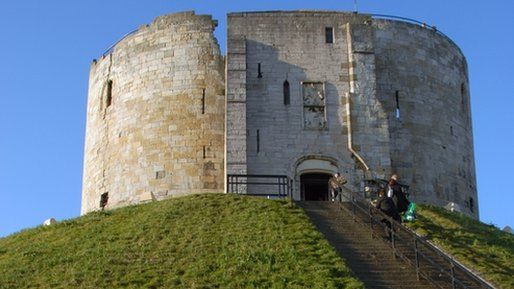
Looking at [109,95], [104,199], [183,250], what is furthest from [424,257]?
[109,95]

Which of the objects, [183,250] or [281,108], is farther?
[281,108]

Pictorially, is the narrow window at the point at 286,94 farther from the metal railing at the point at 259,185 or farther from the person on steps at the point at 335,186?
the person on steps at the point at 335,186

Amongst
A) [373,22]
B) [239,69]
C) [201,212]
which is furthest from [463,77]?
[201,212]

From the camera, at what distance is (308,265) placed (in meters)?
19.2

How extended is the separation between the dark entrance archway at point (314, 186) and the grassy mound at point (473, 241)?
4023mm

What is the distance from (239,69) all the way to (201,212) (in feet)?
24.3

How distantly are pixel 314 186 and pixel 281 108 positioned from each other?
9.13ft

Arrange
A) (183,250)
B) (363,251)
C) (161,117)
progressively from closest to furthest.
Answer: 1. (363,251)
2. (183,250)
3. (161,117)

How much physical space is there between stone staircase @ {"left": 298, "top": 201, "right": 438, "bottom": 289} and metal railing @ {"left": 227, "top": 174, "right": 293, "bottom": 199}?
11.6 ft

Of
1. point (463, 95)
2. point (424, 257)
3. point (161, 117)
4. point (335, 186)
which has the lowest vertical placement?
point (424, 257)

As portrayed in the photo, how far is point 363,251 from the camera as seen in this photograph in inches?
798

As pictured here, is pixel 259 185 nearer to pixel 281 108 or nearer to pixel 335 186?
pixel 281 108

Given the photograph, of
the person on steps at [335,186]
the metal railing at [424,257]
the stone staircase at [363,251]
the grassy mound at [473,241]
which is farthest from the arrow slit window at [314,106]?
the metal railing at [424,257]

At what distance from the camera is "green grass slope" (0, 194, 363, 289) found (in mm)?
18562
